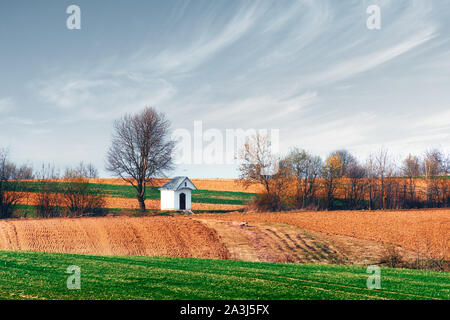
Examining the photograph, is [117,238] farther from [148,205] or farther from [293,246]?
[148,205]

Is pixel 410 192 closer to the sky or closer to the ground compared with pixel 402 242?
closer to the sky

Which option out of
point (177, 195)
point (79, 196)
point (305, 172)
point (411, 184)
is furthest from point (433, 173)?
point (79, 196)

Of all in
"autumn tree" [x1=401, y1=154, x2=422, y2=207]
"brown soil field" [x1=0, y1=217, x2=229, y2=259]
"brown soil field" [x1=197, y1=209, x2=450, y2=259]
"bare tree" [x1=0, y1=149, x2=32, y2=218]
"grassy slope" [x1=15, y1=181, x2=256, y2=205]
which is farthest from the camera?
"grassy slope" [x1=15, y1=181, x2=256, y2=205]

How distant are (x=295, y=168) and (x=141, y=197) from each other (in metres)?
20.6

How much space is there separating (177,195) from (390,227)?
887 inches

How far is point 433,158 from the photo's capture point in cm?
5497

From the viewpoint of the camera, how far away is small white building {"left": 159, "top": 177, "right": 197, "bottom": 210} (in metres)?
41.3

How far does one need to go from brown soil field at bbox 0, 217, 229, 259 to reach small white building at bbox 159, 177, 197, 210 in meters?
11.6

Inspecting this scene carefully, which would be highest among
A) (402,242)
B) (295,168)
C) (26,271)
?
(295,168)

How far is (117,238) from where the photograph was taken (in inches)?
938

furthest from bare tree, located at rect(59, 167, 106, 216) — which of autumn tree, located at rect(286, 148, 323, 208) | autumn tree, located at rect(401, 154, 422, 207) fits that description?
autumn tree, located at rect(401, 154, 422, 207)

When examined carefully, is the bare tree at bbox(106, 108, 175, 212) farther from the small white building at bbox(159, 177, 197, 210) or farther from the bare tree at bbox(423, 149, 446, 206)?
the bare tree at bbox(423, 149, 446, 206)
